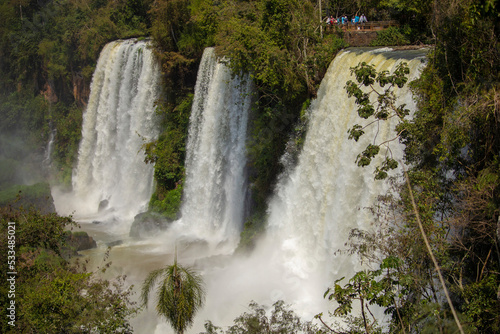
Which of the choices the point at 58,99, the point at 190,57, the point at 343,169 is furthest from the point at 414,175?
the point at 58,99

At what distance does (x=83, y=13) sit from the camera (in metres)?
35.2

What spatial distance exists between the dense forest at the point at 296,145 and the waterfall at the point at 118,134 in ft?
5.11

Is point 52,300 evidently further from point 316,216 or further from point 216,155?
point 216,155

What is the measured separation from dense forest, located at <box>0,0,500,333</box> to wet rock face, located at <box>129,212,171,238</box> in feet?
1.98

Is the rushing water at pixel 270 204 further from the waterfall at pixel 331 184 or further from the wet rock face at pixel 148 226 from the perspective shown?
the wet rock face at pixel 148 226

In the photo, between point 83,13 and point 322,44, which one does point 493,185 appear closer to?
point 322,44

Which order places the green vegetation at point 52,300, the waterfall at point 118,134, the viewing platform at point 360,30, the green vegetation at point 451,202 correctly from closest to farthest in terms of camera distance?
1. the green vegetation at point 451,202
2. the green vegetation at point 52,300
3. the viewing platform at point 360,30
4. the waterfall at point 118,134

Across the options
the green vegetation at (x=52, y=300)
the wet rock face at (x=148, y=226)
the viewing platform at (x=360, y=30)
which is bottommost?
the wet rock face at (x=148, y=226)

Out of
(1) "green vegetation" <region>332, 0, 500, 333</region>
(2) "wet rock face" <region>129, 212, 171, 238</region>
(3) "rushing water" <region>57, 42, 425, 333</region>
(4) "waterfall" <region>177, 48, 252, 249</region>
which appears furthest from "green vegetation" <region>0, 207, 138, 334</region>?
(2) "wet rock face" <region>129, 212, 171, 238</region>

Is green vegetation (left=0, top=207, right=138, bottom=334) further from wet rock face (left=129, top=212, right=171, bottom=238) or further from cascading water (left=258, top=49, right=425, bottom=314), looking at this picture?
wet rock face (left=129, top=212, right=171, bottom=238)

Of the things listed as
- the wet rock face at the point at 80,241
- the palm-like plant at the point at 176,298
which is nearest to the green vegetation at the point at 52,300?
the palm-like plant at the point at 176,298

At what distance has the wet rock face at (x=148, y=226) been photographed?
Result: 20.3m

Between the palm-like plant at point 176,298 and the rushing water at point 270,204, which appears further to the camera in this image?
the rushing water at point 270,204

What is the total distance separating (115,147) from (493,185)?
866 inches
